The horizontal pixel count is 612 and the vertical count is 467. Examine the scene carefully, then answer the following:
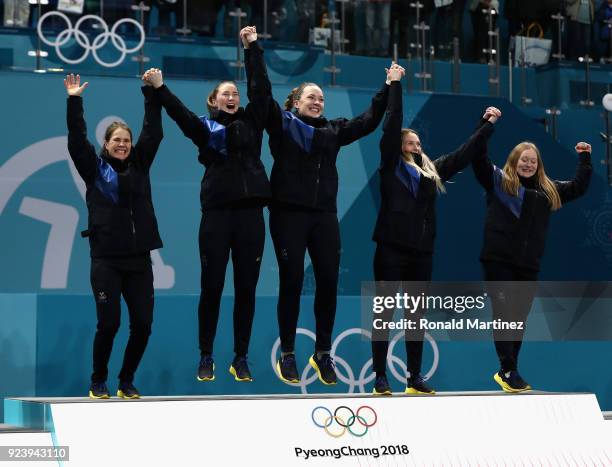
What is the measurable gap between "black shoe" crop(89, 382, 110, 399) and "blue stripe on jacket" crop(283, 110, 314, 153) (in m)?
1.88

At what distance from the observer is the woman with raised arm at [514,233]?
800 cm

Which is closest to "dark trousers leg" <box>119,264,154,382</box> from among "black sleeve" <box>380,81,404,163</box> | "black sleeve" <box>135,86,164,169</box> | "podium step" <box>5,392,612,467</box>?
"podium step" <box>5,392,612,467</box>

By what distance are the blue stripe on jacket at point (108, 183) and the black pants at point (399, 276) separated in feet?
5.66

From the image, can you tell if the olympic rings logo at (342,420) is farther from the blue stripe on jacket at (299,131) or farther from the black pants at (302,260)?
the blue stripe on jacket at (299,131)

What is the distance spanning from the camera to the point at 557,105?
12.1m

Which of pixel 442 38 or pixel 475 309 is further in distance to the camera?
pixel 442 38

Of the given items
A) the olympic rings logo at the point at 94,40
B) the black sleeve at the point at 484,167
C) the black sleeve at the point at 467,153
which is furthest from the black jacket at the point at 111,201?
the olympic rings logo at the point at 94,40

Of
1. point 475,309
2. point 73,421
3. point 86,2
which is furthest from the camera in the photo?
point 86,2

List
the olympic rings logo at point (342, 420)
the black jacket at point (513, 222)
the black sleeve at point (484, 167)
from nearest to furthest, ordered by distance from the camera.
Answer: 1. the olympic rings logo at point (342, 420)
2. the black jacket at point (513, 222)
3. the black sleeve at point (484, 167)

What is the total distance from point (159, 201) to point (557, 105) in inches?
168

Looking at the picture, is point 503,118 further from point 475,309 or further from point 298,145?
point 298,145

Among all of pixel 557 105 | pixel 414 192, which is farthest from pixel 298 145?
pixel 557 105

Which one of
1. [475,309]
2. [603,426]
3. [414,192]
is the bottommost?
[603,426]

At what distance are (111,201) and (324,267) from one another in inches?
53.8
